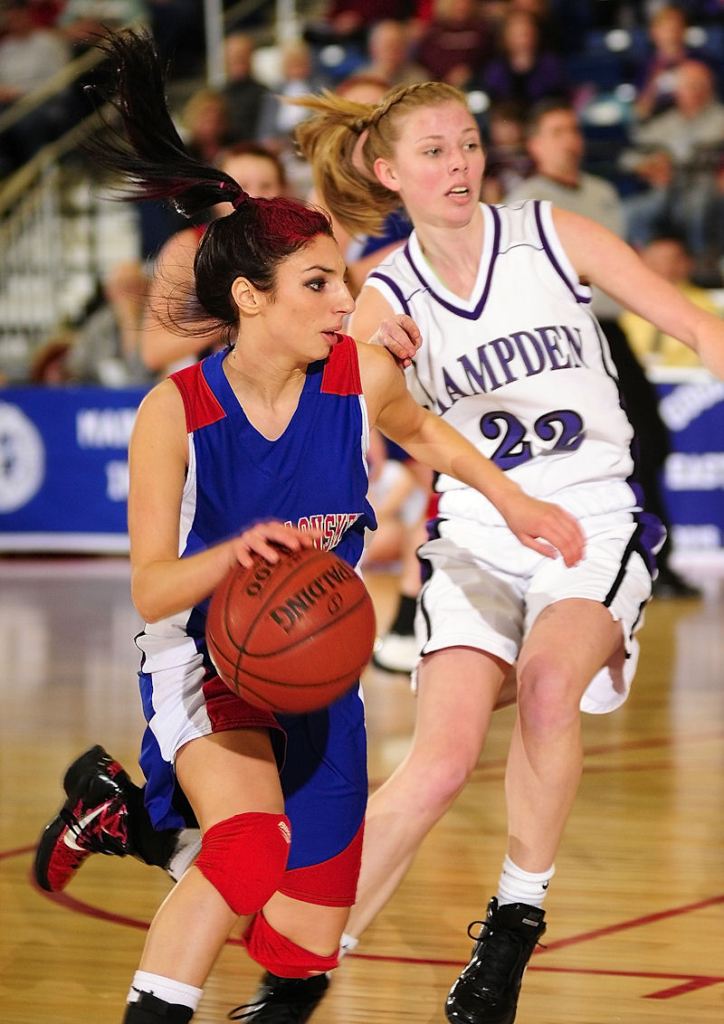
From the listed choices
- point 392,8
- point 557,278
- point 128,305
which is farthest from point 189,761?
point 392,8

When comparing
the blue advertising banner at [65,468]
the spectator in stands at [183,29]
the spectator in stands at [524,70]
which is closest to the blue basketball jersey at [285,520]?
the blue advertising banner at [65,468]

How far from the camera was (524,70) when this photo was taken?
10344 millimetres

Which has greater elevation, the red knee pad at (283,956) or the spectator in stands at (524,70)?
the spectator in stands at (524,70)

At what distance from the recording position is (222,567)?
7.87ft

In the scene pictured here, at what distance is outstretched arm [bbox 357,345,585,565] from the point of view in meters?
2.83

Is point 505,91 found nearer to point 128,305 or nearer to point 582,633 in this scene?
point 128,305

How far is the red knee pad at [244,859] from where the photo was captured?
94.4 inches

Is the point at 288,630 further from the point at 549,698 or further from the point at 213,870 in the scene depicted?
the point at 549,698

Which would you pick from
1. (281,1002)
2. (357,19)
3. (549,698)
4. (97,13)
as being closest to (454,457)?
(549,698)

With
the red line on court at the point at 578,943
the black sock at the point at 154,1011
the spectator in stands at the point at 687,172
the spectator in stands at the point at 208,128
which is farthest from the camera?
the spectator in stands at the point at 208,128

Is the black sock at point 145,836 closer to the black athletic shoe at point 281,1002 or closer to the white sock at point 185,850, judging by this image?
the white sock at point 185,850

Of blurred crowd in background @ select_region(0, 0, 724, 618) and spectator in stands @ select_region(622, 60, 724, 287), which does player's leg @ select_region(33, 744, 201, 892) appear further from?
spectator in stands @ select_region(622, 60, 724, 287)

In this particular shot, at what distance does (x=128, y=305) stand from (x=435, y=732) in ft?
21.0

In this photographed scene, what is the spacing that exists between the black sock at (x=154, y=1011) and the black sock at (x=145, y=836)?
537mm
